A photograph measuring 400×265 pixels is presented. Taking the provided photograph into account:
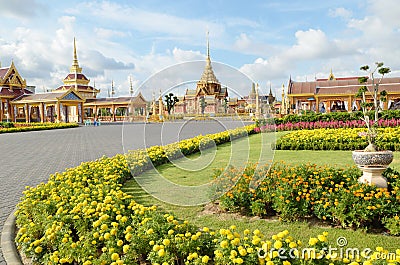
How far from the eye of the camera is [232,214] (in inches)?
185

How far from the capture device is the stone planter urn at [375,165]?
4641mm

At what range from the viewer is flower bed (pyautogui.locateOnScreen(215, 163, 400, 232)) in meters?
3.90

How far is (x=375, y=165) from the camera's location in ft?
15.3

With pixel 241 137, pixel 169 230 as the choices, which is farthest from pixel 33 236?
pixel 241 137

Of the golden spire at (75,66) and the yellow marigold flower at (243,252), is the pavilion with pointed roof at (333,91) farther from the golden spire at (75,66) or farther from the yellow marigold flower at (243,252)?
the golden spire at (75,66)

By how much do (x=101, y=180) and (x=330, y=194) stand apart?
3.83m

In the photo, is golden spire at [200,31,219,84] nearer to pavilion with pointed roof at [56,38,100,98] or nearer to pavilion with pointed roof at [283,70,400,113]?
pavilion with pointed roof at [283,70,400,113]

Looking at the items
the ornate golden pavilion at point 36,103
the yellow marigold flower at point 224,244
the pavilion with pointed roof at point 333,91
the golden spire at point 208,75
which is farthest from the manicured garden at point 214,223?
the ornate golden pavilion at point 36,103

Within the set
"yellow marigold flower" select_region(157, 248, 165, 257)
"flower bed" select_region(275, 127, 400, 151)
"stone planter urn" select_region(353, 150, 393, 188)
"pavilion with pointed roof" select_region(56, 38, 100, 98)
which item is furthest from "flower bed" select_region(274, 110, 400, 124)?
"pavilion with pointed roof" select_region(56, 38, 100, 98)

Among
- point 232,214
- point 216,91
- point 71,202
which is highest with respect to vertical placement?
point 216,91

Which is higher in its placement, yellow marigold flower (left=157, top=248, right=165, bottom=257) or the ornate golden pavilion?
the ornate golden pavilion

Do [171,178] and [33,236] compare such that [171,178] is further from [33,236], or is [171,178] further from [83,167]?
[33,236]

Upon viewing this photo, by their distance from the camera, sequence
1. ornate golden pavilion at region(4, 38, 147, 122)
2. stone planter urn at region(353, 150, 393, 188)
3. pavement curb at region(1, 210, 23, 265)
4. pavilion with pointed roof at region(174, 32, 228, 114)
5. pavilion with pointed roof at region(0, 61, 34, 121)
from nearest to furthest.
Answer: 1. pavement curb at region(1, 210, 23, 265)
2. stone planter urn at region(353, 150, 393, 188)
3. pavilion with pointed roof at region(174, 32, 228, 114)
4. ornate golden pavilion at region(4, 38, 147, 122)
5. pavilion with pointed roof at region(0, 61, 34, 121)

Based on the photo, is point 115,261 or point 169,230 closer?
point 115,261
